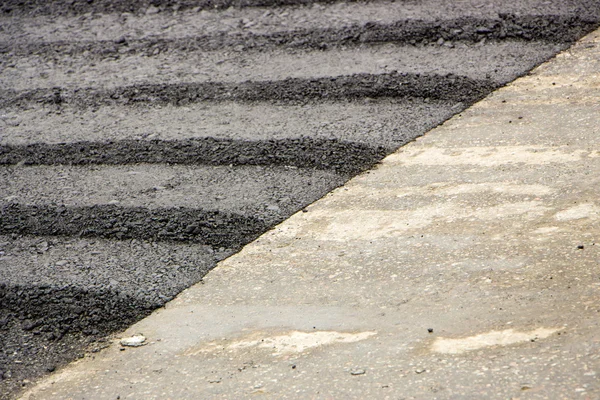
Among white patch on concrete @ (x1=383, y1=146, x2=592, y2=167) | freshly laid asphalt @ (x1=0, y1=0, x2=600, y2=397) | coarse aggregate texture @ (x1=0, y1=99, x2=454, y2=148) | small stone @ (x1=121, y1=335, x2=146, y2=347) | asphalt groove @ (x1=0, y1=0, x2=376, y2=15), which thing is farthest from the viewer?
asphalt groove @ (x1=0, y1=0, x2=376, y2=15)

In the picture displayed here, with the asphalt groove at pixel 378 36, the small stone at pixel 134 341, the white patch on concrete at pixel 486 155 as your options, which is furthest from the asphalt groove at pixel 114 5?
the small stone at pixel 134 341

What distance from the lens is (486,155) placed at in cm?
450

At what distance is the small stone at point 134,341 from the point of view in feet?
10.8

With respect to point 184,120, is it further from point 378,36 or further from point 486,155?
point 486,155

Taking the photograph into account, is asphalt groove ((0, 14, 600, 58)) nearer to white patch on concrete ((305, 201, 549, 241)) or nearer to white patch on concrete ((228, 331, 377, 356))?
white patch on concrete ((305, 201, 549, 241))

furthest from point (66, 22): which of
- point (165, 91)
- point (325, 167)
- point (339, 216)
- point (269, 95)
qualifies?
point (339, 216)

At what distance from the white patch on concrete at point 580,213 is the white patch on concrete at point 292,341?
A: 4.37 feet

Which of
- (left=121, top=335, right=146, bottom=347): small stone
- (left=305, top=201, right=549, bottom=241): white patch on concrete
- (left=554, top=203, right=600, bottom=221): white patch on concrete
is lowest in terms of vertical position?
(left=121, top=335, right=146, bottom=347): small stone

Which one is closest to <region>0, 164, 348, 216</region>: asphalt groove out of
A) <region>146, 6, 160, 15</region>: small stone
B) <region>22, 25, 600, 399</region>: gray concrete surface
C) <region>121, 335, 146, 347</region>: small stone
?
<region>22, 25, 600, 399</region>: gray concrete surface

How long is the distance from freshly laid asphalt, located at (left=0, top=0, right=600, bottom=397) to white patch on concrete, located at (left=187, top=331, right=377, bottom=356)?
0.61 meters

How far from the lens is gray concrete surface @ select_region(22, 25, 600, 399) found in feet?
9.07

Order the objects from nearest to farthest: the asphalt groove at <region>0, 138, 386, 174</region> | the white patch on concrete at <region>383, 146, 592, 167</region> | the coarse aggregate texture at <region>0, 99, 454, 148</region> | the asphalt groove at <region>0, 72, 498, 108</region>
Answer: the white patch on concrete at <region>383, 146, 592, 167</region>, the asphalt groove at <region>0, 138, 386, 174</region>, the coarse aggregate texture at <region>0, 99, 454, 148</region>, the asphalt groove at <region>0, 72, 498, 108</region>

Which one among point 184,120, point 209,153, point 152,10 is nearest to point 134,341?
point 209,153

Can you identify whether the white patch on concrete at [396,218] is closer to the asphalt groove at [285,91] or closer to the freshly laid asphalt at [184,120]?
the freshly laid asphalt at [184,120]
